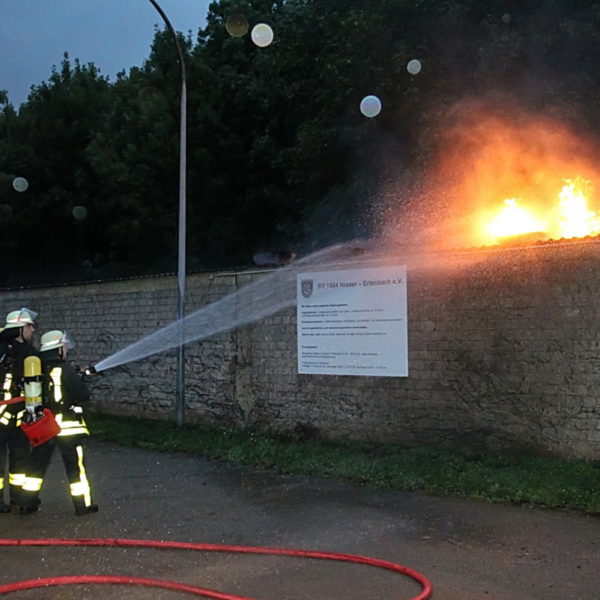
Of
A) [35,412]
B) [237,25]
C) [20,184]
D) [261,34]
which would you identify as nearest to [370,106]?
[261,34]

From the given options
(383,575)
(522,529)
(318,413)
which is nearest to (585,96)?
(318,413)

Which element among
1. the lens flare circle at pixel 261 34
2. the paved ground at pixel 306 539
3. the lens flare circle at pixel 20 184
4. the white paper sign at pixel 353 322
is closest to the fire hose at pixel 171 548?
the paved ground at pixel 306 539

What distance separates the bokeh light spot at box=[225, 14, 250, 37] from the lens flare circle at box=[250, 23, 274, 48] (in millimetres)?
324

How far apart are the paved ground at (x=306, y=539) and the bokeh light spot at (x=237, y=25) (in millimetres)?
18197

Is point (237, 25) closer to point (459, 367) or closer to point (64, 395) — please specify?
point (459, 367)

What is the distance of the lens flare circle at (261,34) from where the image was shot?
2227 centimetres

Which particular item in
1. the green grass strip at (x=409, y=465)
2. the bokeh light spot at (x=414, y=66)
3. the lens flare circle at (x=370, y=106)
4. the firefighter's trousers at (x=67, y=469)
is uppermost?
the bokeh light spot at (x=414, y=66)

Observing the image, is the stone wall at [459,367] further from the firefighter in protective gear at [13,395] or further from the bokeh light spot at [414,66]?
the bokeh light spot at [414,66]

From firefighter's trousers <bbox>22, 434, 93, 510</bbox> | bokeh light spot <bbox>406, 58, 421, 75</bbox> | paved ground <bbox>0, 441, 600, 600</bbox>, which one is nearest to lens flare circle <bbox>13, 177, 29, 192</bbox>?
bokeh light spot <bbox>406, 58, 421, 75</bbox>

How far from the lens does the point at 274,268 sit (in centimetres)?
1034

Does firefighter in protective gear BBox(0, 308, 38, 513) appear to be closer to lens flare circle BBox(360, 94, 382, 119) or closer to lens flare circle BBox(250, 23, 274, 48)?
lens flare circle BBox(360, 94, 382, 119)

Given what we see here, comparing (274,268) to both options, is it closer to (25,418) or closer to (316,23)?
(25,418)

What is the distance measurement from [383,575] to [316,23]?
15.2 m

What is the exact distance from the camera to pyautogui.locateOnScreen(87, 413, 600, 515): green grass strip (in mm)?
6746
